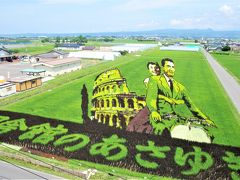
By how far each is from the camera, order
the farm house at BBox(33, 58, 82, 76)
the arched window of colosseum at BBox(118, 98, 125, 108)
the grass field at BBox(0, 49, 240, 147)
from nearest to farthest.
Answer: the arched window of colosseum at BBox(118, 98, 125, 108), the grass field at BBox(0, 49, 240, 147), the farm house at BBox(33, 58, 82, 76)

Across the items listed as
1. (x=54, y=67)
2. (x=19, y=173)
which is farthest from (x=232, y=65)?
(x=19, y=173)

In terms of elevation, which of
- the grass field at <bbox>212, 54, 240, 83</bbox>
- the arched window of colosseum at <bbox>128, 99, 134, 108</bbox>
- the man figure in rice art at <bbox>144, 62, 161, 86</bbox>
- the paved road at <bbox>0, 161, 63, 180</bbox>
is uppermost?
the man figure in rice art at <bbox>144, 62, 161, 86</bbox>

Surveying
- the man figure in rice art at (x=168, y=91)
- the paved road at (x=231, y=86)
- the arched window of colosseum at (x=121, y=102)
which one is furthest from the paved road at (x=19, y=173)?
the paved road at (x=231, y=86)

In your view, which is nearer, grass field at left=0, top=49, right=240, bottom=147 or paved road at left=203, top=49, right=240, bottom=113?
grass field at left=0, top=49, right=240, bottom=147

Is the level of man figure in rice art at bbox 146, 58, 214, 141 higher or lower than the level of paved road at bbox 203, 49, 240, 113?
higher

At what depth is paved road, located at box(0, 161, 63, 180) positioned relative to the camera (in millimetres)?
17141

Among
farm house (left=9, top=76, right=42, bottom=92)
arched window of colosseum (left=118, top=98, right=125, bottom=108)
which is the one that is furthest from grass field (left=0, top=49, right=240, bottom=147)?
arched window of colosseum (left=118, top=98, right=125, bottom=108)

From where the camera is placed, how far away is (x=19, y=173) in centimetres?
1759

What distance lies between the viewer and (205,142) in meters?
22.6

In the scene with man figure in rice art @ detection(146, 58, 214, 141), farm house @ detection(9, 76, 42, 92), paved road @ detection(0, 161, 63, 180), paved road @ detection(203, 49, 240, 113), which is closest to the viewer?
paved road @ detection(0, 161, 63, 180)

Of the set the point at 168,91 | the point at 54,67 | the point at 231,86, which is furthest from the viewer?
the point at 54,67

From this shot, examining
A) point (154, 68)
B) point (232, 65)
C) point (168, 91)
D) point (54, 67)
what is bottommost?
point (232, 65)

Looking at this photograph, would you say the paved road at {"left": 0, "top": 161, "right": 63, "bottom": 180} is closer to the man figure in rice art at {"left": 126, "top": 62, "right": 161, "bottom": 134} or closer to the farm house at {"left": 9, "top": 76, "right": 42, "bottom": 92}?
the man figure in rice art at {"left": 126, "top": 62, "right": 161, "bottom": 134}

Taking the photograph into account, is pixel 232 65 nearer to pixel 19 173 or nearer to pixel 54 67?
pixel 54 67
